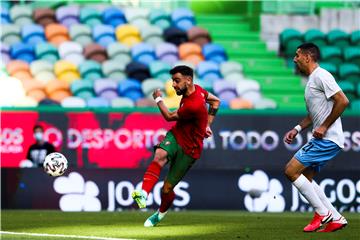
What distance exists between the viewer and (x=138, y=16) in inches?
1012

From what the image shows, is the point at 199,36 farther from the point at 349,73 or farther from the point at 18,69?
the point at 18,69

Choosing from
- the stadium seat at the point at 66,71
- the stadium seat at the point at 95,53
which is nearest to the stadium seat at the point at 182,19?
the stadium seat at the point at 95,53

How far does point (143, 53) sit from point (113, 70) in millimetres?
918

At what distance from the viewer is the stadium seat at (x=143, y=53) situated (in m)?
24.4

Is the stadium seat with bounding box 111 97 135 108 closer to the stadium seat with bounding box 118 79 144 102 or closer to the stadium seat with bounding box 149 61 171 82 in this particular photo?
the stadium seat with bounding box 118 79 144 102

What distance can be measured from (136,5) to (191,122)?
506 inches

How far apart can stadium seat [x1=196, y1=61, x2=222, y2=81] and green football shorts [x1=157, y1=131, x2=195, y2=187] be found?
416 inches

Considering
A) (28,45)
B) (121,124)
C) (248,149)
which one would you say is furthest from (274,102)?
(28,45)

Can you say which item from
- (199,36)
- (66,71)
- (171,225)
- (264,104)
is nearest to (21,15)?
(66,71)

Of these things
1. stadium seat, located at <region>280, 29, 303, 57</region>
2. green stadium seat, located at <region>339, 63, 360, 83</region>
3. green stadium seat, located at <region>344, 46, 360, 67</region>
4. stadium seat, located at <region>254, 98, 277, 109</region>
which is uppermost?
stadium seat, located at <region>280, 29, 303, 57</region>

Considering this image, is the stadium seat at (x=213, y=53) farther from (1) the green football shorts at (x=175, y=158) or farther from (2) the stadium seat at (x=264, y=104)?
(1) the green football shorts at (x=175, y=158)

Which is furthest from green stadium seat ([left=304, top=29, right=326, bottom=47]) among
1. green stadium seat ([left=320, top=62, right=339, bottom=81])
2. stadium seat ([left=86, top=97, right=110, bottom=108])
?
stadium seat ([left=86, top=97, right=110, bottom=108])

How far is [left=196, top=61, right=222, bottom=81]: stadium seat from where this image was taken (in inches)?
947

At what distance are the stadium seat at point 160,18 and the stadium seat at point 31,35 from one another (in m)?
2.71
